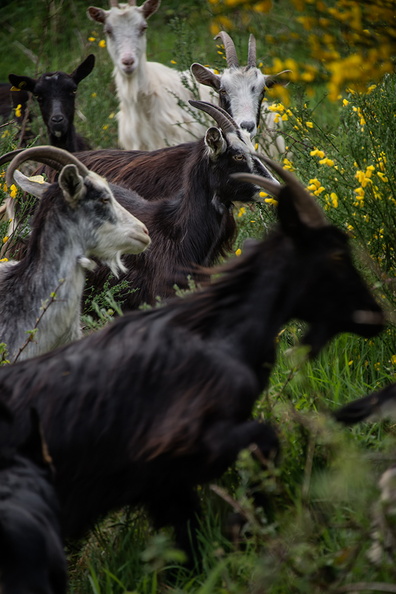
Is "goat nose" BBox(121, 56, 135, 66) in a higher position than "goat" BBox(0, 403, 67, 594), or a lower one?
lower

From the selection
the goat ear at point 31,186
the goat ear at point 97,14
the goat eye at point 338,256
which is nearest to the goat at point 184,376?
the goat eye at point 338,256

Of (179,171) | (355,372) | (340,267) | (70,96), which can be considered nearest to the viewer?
(340,267)

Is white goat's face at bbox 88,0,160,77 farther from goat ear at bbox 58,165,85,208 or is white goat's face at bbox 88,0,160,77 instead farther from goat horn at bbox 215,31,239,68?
goat ear at bbox 58,165,85,208

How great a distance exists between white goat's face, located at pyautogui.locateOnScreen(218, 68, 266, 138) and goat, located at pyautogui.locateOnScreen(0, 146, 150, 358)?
3.34 meters

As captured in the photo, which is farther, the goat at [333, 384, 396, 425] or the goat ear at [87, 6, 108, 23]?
the goat ear at [87, 6, 108, 23]

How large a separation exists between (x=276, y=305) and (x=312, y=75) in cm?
117

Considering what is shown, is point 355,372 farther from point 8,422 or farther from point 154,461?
point 8,422

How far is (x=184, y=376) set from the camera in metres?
3.83

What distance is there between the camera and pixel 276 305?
13.1ft

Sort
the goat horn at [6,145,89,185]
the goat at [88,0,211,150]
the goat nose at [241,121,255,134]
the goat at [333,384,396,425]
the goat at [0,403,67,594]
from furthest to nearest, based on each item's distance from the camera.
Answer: the goat at [88,0,211,150]
the goat nose at [241,121,255,134]
the goat horn at [6,145,89,185]
the goat at [333,384,396,425]
the goat at [0,403,67,594]

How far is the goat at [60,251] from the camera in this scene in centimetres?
513

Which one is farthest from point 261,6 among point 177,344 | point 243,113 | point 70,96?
point 70,96

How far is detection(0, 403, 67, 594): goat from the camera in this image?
3.12 m

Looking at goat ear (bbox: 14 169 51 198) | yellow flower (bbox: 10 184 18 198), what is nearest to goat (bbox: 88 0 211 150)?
yellow flower (bbox: 10 184 18 198)
